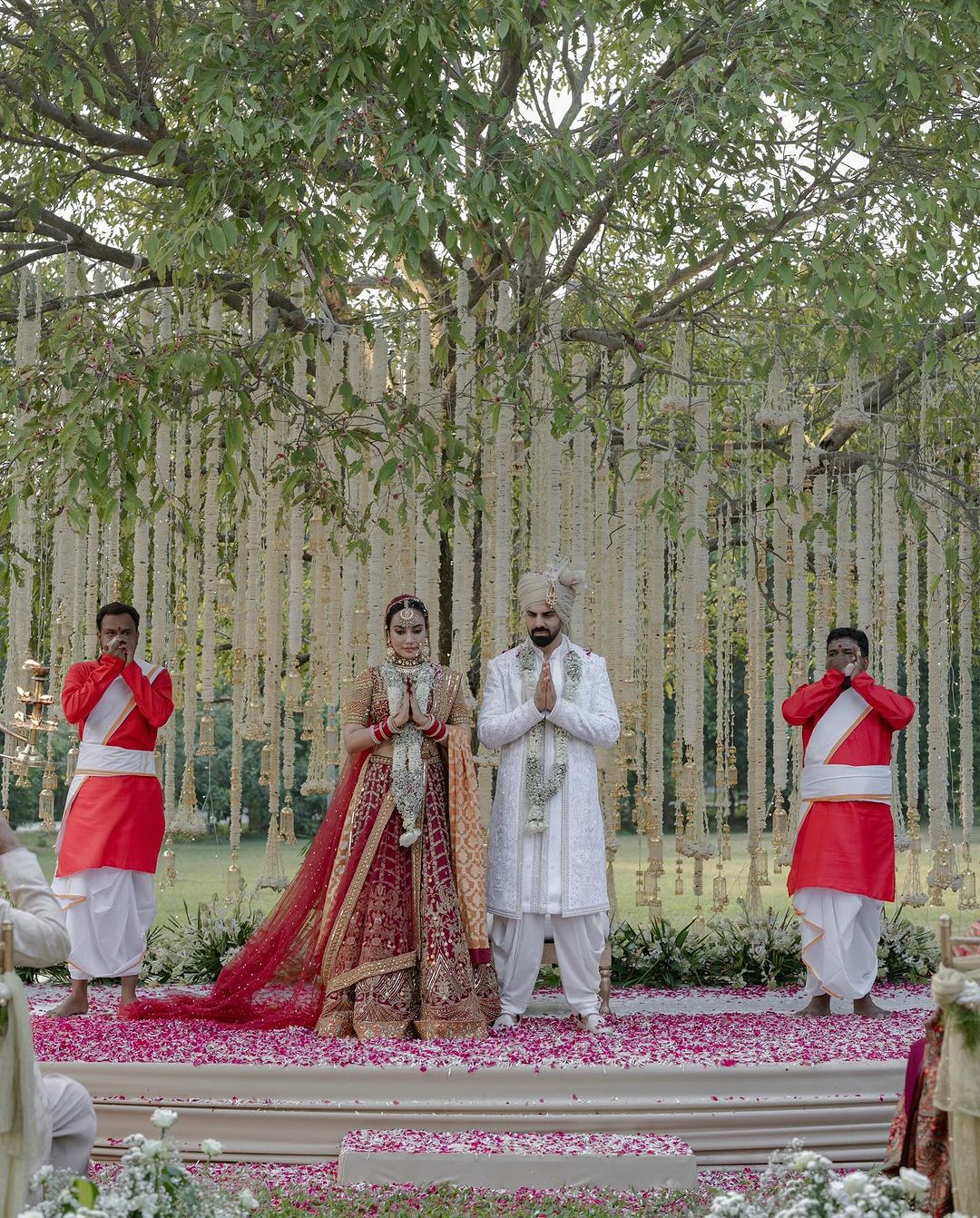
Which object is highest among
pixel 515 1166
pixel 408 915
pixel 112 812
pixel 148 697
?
pixel 148 697

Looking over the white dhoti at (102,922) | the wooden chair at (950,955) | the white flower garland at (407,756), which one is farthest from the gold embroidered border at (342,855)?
the wooden chair at (950,955)

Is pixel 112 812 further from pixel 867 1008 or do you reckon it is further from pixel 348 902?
pixel 867 1008

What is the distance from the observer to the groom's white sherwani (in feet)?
15.4

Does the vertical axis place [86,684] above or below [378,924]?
above

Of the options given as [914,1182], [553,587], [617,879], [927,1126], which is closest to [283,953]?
[553,587]

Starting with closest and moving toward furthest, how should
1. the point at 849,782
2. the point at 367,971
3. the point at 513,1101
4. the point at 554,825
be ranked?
the point at 513,1101
the point at 367,971
the point at 554,825
the point at 849,782

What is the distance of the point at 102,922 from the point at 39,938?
2.53m

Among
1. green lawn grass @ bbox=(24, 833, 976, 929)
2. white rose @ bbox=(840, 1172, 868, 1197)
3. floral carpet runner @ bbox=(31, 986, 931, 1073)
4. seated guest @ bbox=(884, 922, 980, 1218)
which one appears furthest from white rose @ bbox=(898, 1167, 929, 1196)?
green lawn grass @ bbox=(24, 833, 976, 929)

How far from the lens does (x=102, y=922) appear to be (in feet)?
16.3

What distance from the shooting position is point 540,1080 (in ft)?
13.2

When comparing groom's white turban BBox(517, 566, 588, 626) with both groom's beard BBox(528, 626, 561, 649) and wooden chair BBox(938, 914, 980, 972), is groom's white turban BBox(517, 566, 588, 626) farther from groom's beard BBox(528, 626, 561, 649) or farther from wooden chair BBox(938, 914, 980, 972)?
wooden chair BBox(938, 914, 980, 972)

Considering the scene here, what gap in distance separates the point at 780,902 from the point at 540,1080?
9.04m

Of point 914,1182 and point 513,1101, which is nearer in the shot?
point 914,1182

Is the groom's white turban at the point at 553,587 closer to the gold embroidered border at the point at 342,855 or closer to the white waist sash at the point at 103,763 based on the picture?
the gold embroidered border at the point at 342,855
